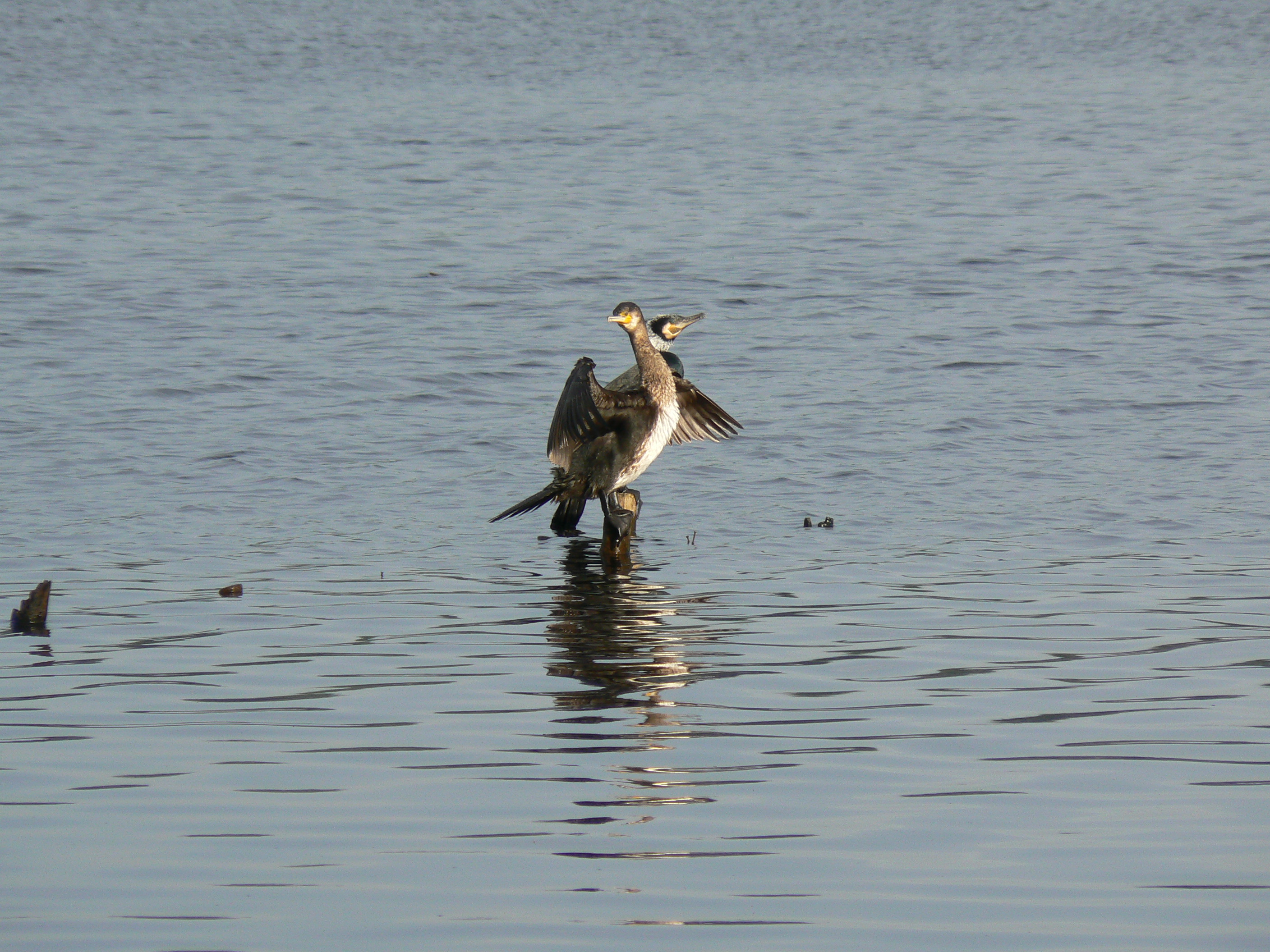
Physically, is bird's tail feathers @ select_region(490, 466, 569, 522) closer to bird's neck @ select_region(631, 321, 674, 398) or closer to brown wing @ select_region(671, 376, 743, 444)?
bird's neck @ select_region(631, 321, 674, 398)

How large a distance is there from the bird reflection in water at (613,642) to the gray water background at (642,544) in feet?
0.14

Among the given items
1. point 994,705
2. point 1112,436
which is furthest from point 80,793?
point 1112,436

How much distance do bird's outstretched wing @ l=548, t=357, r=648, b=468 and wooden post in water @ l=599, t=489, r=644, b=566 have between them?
393 millimetres

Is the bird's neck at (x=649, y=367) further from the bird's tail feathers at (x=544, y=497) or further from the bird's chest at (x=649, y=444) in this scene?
the bird's tail feathers at (x=544, y=497)

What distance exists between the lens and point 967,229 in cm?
2098

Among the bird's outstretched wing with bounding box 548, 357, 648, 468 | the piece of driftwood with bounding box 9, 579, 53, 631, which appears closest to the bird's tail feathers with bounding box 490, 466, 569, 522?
the bird's outstretched wing with bounding box 548, 357, 648, 468

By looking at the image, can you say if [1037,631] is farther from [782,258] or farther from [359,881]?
[782,258]

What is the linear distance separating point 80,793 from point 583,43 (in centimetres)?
3175

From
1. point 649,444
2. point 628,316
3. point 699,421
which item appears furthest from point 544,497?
point 699,421

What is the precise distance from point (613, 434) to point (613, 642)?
96.0 inches

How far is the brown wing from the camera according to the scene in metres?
11.0

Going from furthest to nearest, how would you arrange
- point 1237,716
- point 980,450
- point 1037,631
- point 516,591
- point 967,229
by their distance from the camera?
point 967,229 → point 980,450 → point 516,591 → point 1037,631 → point 1237,716

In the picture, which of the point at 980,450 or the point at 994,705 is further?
the point at 980,450

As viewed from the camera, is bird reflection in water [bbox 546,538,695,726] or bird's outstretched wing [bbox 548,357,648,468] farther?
bird's outstretched wing [bbox 548,357,648,468]
